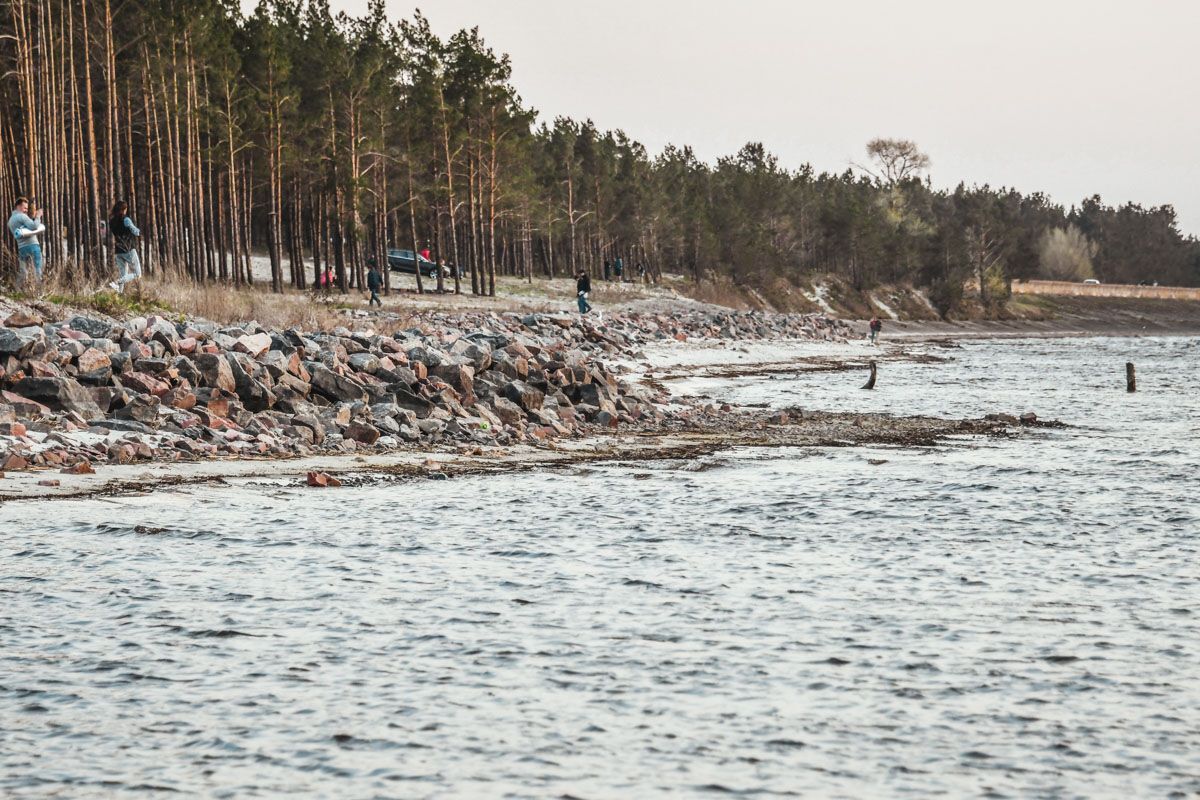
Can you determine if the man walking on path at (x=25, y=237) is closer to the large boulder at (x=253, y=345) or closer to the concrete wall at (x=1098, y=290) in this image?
the large boulder at (x=253, y=345)

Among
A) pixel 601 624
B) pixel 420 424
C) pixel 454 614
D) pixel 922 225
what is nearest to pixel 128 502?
pixel 454 614

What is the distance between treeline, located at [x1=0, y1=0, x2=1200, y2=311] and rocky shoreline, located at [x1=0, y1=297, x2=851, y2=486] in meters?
5.89

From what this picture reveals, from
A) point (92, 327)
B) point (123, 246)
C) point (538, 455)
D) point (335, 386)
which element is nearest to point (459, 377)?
point (335, 386)

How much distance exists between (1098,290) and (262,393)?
119619 mm

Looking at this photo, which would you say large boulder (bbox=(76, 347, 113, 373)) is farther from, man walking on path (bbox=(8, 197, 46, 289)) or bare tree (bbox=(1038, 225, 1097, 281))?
bare tree (bbox=(1038, 225, 1097, 281))

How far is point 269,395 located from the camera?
16.1 m

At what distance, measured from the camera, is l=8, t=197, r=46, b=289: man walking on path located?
21.8 meters

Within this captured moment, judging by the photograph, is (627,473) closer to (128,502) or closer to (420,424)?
(420,424)

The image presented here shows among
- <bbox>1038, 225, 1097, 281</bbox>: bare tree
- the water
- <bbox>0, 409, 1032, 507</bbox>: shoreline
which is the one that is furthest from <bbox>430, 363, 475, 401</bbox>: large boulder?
<bbox>1038, 225, 1097, 281</bbox>: bare tree

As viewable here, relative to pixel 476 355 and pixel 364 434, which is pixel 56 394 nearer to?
pixel 364 434

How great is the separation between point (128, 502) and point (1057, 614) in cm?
727

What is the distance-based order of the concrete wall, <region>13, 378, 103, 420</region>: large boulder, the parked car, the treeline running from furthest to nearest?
the concrete wall → the parked car → the treeline → <region>13, 378, 103, 420</region>: large boulder

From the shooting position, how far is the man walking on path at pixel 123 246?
22.6 m

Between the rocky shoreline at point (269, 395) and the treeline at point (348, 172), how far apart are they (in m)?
5.89
